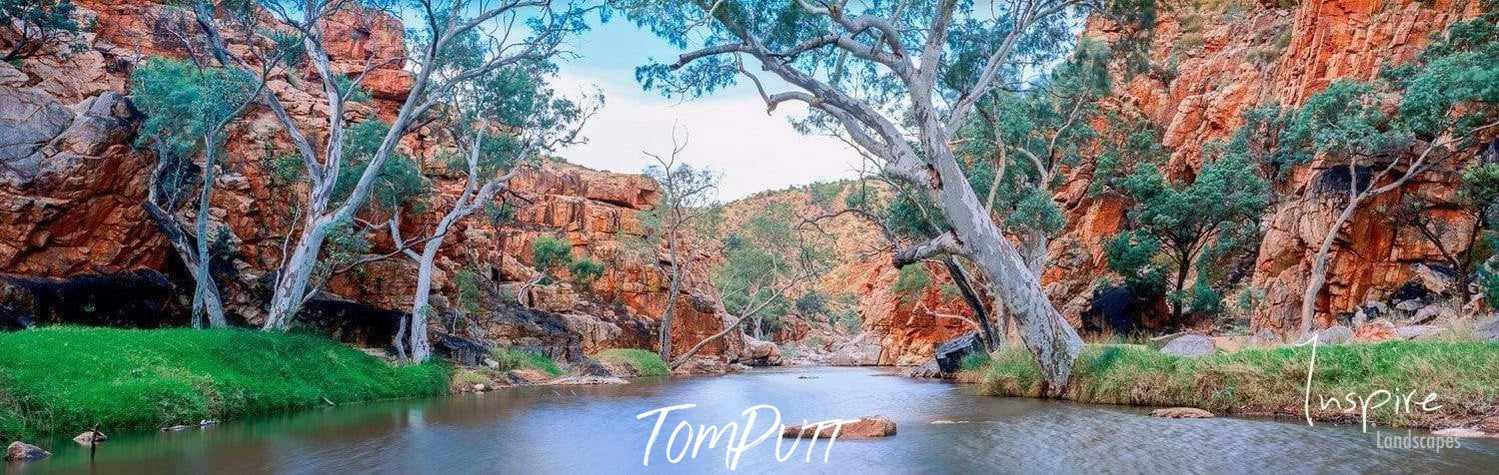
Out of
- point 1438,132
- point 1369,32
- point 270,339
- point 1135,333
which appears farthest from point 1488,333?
point 270,339

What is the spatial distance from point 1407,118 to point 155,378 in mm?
26662

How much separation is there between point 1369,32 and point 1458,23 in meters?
5.50

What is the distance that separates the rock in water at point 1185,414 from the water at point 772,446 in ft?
0.96

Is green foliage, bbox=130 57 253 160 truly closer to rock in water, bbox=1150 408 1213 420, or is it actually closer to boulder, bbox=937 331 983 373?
rock in water, bbox=1150 408 1213 420

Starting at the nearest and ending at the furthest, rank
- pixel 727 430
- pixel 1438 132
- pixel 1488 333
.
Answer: pixel 727 430 → pixel 1488 333 → pixel 1438 132

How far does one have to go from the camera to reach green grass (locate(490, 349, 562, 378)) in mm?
27203

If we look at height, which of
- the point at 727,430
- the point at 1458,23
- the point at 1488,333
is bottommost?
the point at 727,430

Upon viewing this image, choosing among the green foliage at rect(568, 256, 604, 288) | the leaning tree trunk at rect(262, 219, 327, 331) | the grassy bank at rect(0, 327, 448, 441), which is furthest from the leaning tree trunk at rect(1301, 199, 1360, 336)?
the green foliage at rect(568, 256, 604, 288)

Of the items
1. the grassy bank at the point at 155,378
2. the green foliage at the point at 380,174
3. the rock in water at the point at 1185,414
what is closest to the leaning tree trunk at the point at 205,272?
the grassy bank at the point at 155,378

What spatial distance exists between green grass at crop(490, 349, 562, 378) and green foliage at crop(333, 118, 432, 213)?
5585 mm

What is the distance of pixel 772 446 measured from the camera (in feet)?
31.3

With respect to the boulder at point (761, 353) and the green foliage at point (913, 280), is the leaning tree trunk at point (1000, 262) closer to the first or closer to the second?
the green foliage at point (913, 280)

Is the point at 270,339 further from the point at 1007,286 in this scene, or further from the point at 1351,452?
the point at 1351,452

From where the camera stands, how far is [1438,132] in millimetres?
21141
